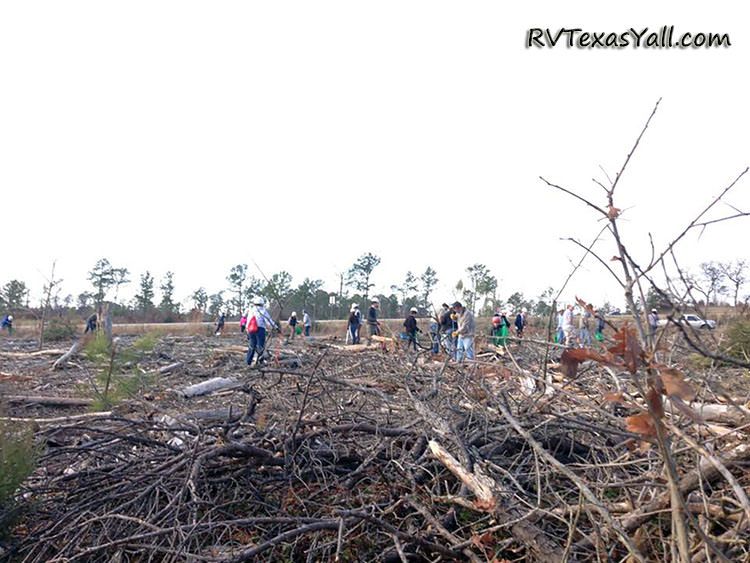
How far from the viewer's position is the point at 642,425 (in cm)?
117

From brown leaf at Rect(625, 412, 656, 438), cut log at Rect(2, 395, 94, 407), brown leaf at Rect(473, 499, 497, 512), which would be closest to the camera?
brown leaf at Rect(625, 412, 656, 438)

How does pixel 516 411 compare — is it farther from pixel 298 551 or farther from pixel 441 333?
pixel 298 551

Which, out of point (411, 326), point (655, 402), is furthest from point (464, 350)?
point (655, 402)

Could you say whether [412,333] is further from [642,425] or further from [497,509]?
[642,425]

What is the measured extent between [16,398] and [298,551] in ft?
20.9

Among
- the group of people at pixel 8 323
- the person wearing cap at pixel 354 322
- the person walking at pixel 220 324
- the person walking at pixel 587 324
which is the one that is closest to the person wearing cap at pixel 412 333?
the person walking at pixel 587 324

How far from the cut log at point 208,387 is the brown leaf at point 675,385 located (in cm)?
742

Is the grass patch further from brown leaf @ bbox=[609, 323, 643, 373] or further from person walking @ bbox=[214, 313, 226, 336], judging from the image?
person walking @ bbox=[214, 313, 226, 336]

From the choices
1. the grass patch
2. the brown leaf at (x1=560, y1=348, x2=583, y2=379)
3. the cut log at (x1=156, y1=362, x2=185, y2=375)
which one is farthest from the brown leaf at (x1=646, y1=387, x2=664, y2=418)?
the cut log at (x1=156, y1=362, x2=185, y2=375)

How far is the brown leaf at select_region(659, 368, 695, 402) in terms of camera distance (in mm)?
1053

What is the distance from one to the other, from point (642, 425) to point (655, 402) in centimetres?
7

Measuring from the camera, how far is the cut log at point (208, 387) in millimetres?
8219

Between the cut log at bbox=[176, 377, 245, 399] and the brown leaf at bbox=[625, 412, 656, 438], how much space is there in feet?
24.1

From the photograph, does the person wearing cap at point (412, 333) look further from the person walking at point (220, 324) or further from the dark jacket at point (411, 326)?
the person walking at point (220, 324)
